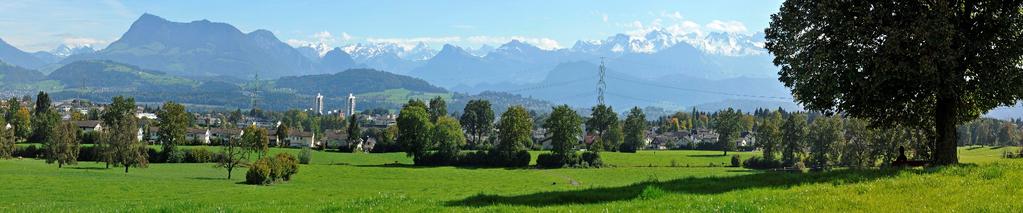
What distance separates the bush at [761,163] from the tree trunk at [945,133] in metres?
95.1

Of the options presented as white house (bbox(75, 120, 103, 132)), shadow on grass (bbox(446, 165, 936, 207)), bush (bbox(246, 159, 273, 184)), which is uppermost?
white house (bbox(75, 120, 103, 132))

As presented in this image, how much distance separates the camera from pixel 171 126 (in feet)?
395

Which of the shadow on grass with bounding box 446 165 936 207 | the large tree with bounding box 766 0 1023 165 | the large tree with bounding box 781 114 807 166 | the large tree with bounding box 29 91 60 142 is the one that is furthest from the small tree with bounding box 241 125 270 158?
the shadow on grass with bounding box 446 165 936 207

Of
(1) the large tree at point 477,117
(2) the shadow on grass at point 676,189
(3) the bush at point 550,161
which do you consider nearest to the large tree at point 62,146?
(3) the bush at point 550,161

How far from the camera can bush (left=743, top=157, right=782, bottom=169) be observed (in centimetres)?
12031

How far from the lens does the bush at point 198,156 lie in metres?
123

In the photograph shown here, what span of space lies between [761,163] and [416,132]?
5550cm

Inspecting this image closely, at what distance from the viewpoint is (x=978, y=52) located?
2623 centimetres

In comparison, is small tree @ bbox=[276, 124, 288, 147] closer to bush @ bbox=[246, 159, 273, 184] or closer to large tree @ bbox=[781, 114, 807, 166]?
bush @ bbox=[246, 159, 273, 184]

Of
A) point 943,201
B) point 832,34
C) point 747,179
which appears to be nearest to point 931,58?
point 832,34

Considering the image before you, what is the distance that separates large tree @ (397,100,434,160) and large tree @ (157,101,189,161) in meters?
35.2

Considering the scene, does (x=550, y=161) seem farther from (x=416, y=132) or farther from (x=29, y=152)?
(x=29, y=152)

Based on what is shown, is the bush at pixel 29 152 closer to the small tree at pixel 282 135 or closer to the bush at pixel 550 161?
the small tree at pixel 282 135

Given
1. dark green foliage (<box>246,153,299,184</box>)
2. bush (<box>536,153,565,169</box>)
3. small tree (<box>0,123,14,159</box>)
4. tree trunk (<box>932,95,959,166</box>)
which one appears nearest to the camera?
tree trunk (<box>932,95,959,166</box>)
